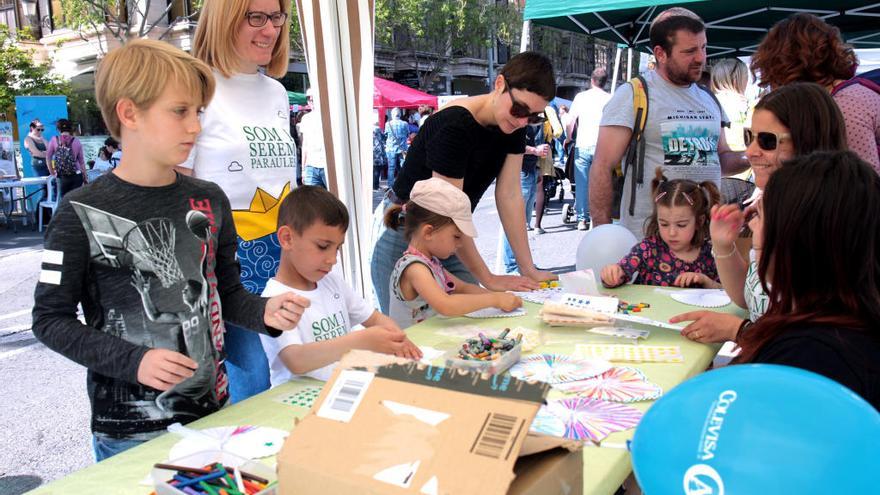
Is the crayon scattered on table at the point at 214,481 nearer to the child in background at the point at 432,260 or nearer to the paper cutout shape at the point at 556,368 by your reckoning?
the paper cutout shape at the point at 556,368

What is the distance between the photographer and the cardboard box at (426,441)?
75 cm

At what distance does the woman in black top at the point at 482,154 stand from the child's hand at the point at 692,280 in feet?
1.75

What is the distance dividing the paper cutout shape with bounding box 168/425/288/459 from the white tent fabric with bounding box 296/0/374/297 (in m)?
1.76

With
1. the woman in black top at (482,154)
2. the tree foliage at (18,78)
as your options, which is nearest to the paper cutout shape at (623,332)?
the woman in black top at (482,154)

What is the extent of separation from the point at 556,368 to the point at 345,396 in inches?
36.7

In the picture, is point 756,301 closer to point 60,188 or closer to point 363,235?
point 363,235

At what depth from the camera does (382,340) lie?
1724 millimetres

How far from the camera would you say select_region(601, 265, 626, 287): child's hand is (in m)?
2.80

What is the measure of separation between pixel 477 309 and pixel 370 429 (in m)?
1.51

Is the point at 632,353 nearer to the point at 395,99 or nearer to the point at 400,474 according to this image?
the point at 400,474

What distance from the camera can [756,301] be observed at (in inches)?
78.3

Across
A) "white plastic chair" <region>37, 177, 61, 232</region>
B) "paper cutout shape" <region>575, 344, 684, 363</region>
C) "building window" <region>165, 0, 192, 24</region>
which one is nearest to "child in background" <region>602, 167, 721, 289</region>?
"paper cutout shape" <region>575, 344, 684, 363</region>

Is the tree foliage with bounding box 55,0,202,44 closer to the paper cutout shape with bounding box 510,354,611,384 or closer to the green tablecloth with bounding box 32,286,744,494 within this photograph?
the green tablecloth with bounding box 32,286,744,494

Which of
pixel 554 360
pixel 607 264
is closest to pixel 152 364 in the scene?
pixel 554 360
